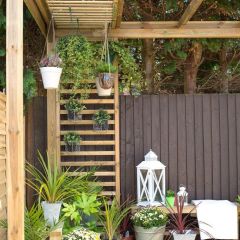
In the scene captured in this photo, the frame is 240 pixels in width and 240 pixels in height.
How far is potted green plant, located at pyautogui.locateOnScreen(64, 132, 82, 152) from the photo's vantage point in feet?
19.4

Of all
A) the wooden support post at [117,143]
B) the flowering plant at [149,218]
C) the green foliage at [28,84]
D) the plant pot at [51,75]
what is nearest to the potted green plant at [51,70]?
the plant pot at [51,75]

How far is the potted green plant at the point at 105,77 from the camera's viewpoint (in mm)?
5539

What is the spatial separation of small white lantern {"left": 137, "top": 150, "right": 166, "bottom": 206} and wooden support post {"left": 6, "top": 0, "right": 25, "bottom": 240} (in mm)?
2681

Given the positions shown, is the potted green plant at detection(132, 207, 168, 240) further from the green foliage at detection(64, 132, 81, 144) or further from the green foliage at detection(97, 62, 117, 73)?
the green foliage at detection(97, 62, 117, 73)

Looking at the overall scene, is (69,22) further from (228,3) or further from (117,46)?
(228,3)

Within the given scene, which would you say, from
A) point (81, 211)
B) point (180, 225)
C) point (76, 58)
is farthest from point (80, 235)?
point (76, 58)

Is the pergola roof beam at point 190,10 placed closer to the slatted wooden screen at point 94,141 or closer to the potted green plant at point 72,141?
the slatted wooden screen at point 94,141

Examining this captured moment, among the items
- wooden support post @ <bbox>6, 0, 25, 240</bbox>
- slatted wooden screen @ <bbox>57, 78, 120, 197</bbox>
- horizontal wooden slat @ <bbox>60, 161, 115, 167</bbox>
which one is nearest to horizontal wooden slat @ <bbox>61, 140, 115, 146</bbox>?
slatted wooden screen @ <bbox>57, 78, 120, 197</bbox>

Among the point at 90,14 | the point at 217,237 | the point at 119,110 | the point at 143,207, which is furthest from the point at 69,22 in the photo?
the point at 217,237

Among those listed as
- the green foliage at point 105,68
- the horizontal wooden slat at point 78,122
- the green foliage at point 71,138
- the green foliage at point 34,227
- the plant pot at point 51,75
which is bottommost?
the green foliage at point 34,227

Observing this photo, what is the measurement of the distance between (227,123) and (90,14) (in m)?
2.33

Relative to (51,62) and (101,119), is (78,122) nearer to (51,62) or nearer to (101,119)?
(101,119)

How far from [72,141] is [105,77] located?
94 cm

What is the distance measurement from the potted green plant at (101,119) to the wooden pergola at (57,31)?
513 millimetres
